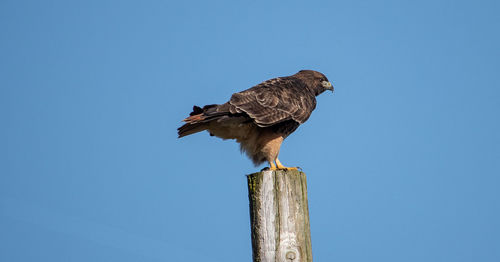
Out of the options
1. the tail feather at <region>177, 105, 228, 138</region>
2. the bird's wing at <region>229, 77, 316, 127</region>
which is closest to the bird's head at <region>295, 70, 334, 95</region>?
the bird's wing at <region>229, 77, 316, 127</region>

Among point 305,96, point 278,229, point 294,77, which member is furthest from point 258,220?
point 294,77

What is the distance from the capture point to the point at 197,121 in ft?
19.5

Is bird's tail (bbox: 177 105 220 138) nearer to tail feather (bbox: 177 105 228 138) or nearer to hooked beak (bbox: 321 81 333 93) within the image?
tail feather (bbox: 177 105 228 138)

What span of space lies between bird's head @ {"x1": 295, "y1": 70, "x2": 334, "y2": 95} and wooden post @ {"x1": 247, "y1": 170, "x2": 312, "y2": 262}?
3.96 meters

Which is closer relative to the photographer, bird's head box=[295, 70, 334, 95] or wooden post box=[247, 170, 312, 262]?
wooden post box=[247, 170, 312, 262]

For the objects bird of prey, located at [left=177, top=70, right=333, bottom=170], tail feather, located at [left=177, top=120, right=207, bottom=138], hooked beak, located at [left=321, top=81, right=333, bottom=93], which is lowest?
tail feather, located at [left=177, top=120, right=207, bottom=138]

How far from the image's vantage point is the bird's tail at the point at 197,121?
5.95 meters

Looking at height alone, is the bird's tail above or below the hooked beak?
below

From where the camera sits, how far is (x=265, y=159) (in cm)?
689

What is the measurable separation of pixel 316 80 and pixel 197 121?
2931 mm

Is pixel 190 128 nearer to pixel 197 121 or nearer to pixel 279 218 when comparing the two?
pixel 197 121

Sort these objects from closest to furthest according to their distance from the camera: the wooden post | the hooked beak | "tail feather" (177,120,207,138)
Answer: the wooden post
"tail feather" (177,120,207,138)
the hooked beak

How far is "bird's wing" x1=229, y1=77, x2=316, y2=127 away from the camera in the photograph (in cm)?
616

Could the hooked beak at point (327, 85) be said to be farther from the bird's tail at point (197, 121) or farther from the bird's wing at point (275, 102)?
the bird's tail at point (197, 121)
